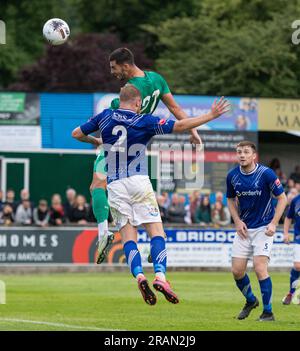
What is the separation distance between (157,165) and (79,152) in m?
3.12

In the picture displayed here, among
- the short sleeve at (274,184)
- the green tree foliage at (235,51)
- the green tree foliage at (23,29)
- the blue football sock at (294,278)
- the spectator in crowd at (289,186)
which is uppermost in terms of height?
the green tree foliage at (23,29)

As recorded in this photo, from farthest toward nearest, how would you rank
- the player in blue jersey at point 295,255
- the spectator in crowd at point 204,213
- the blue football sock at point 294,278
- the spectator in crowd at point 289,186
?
the spectator in crowd at point 289,186, the spectator in crowd at point 204,213, the blue football sock at point 294,278, the player in blue jersey at point 295,255

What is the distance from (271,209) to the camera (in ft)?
49.8

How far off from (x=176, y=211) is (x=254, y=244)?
56.6 ft

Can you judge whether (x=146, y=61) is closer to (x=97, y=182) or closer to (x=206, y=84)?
(x=206, y=84)

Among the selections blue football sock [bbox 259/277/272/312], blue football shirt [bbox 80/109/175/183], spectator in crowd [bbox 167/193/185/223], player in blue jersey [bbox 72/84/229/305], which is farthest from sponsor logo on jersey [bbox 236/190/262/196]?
spectator in crowd [bbox 167/193/185/223]

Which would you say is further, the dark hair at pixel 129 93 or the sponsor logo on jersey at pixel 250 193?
the sponsor logo on jersey at pixel 250 193

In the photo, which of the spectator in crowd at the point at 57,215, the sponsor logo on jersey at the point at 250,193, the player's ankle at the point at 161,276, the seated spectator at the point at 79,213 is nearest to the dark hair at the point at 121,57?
the player's ankle at the point at 161,276

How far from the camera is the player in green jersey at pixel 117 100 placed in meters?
13.4

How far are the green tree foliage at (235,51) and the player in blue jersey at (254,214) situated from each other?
94.4 ft

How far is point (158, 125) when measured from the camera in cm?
1275

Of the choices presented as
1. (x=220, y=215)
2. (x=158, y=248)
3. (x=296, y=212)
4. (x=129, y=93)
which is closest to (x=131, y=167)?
(x=129, y=93)

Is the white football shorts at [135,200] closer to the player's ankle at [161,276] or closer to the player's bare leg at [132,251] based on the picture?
the player's bare leg at [132,251]

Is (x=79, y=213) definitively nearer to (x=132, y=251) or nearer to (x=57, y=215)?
(x=57, y=215)
